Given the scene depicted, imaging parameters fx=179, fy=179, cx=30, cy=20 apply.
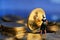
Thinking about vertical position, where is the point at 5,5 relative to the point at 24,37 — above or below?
above

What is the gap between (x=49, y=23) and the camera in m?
5.19

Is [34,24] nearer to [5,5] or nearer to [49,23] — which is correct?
[49,23]

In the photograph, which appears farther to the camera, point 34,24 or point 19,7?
point 19,7

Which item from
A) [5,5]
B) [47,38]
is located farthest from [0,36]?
[5,5]

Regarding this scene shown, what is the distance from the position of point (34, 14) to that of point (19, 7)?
120 cm

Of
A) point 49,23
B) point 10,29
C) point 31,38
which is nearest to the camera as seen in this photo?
point 31,38

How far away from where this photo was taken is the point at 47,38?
3.94 metres

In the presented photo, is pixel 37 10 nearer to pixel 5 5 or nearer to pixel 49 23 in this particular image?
pixel 49 23

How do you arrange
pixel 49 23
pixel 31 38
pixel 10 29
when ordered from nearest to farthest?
pixel 31 38, pixel 10 29, pixel 49 23

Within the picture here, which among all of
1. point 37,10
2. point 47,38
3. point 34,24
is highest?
point 37,10

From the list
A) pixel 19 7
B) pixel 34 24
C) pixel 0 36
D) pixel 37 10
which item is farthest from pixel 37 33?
pixel 19 7

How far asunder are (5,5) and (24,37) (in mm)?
1753

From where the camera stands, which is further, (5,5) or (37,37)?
(5,5)

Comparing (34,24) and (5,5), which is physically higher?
(5,5)
